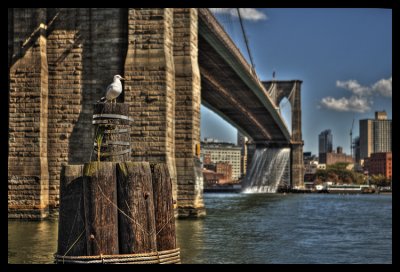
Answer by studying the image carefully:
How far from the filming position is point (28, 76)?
2569cm

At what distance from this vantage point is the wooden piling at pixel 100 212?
8.15 metres

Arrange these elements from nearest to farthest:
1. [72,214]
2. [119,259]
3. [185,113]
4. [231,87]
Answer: [119,259] < [72,214] < [185,113] < [231,87]

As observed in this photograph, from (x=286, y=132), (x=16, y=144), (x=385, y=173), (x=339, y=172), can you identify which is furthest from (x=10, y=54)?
(x=385, y=173)

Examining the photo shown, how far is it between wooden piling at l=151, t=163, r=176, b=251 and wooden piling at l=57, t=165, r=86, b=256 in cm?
97

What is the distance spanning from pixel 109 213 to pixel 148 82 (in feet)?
57.8

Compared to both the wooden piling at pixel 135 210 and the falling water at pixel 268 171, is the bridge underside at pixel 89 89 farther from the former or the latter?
the falling water at pixel 268 171

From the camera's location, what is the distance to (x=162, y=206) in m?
8.80

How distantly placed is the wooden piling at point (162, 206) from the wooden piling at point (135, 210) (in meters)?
0.29

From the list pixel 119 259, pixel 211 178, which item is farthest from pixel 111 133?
pixel 211 178

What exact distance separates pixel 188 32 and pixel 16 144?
26.2 ft

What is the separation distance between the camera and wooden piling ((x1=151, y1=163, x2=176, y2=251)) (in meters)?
8.76

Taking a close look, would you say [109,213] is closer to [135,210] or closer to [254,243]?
[135,210]

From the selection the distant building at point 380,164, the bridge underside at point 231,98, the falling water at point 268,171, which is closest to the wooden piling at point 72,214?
the bridge underside at point 231,98

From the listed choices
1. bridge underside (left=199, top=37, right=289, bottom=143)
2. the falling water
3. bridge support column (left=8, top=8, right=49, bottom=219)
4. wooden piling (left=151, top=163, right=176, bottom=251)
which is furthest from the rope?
the falling water
